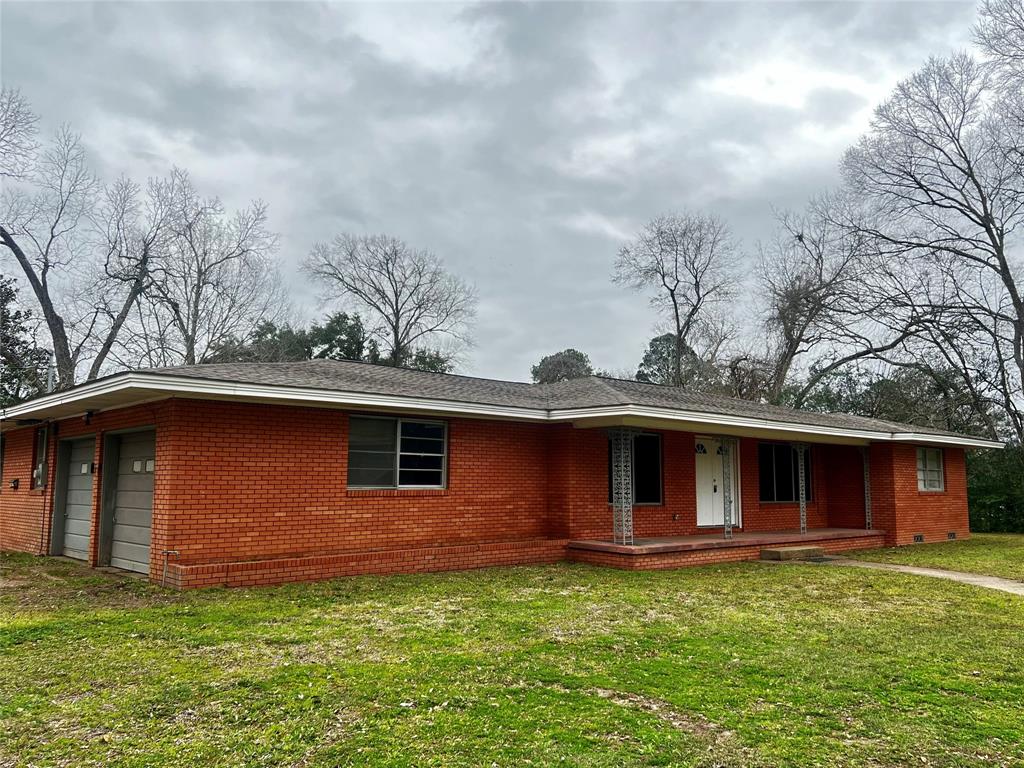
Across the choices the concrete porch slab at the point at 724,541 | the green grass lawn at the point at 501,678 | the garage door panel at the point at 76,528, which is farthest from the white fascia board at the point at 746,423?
the garage door panel at the point at 76,528

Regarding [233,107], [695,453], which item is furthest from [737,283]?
[233,107]

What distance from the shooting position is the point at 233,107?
16.0m

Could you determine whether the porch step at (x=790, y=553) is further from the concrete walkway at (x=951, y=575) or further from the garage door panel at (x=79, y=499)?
the garage door panel at (x=79, y=499)

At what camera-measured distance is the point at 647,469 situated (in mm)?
13930

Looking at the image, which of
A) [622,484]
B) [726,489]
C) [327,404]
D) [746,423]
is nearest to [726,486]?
[726,489]

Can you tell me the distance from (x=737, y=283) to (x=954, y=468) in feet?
54.7

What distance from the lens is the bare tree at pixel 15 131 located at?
21.6m

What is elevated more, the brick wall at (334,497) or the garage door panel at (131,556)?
the brick wall at (334,497)

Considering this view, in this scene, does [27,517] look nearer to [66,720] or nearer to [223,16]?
[223,16]

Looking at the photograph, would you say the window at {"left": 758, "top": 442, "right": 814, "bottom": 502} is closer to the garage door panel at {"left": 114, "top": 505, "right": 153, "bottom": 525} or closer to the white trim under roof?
the white trim under roof

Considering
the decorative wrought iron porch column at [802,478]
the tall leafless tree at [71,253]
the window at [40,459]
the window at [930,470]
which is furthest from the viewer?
the tall leafless tree at [71,253]

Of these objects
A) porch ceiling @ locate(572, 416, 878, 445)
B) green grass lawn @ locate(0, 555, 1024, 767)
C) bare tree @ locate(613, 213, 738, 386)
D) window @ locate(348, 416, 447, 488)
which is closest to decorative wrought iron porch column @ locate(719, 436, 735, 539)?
porch ceiling @ locate(572, 416, 878, 445)

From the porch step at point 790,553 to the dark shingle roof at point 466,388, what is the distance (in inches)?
94.0

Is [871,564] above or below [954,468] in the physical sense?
below
